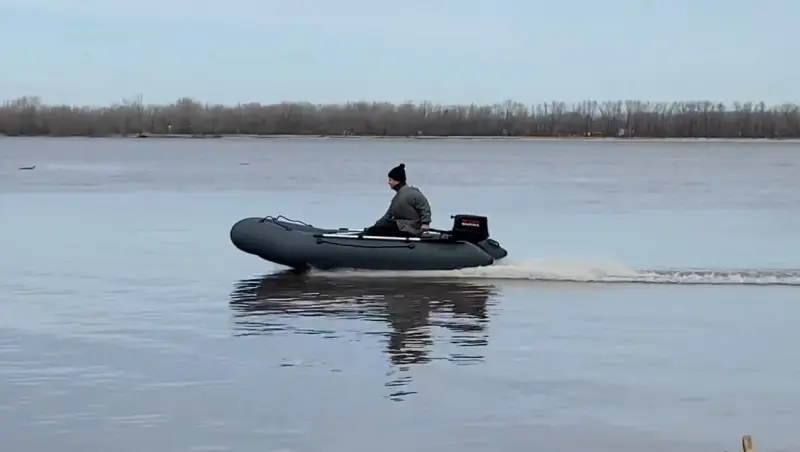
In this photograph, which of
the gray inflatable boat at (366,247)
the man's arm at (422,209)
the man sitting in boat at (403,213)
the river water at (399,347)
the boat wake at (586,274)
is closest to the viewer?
the river water at (399,347)

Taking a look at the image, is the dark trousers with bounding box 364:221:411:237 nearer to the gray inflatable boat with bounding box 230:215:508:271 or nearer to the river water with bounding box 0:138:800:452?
the gray inflatable boat with bounding box 230:215:508:271

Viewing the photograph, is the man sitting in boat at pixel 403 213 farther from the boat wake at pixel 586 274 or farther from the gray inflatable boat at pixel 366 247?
the boat wake at pixel 586 274

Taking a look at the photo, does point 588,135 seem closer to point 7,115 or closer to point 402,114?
point 402,114

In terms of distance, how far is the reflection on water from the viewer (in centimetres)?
1226

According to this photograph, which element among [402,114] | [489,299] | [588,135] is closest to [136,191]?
[489,299]

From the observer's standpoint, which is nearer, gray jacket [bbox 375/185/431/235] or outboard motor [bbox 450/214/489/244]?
gray jacket [bbox 375/185/431/235]

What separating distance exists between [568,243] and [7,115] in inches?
5449

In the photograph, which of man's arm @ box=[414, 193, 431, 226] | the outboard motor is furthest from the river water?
man's arm @ box=[414, 193, 431, 226]

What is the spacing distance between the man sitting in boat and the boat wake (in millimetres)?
531

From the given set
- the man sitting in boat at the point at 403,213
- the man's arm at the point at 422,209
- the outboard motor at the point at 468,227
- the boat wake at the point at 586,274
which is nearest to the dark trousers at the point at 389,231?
the man sitting in boat at the point at 403,213

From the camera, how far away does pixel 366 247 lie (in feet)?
55.1

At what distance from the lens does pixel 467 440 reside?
8.91 m

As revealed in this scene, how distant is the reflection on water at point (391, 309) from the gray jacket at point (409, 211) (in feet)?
2.33

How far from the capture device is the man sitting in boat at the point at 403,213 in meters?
16.5
